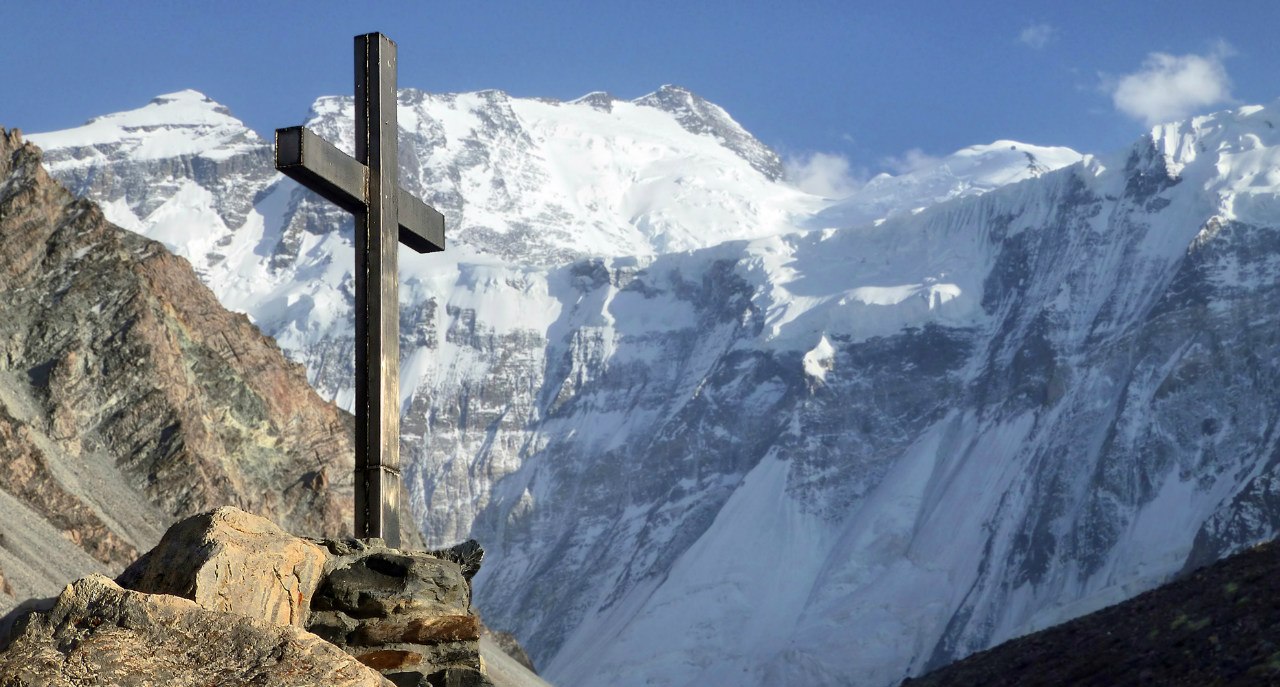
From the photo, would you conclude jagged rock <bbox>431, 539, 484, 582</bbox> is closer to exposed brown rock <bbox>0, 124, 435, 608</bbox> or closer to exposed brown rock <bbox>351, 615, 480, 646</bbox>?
exposed brown rock <bbox>351, 615, 480, 646</bbox>

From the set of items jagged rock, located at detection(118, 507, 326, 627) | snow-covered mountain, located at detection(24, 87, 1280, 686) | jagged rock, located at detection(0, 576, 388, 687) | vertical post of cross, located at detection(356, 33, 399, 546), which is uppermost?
snow-covered mountain, located at detection(24, 87, 1280, 686)

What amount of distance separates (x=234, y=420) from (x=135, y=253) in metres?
6.10

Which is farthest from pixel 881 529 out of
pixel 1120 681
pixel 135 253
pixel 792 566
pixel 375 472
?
pixel 375 472

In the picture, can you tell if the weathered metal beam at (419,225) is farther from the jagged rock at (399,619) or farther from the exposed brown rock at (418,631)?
the exposed brown rock at (418,631)

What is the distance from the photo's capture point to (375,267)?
316 inches

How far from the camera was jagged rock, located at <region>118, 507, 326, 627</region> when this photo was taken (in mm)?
5898

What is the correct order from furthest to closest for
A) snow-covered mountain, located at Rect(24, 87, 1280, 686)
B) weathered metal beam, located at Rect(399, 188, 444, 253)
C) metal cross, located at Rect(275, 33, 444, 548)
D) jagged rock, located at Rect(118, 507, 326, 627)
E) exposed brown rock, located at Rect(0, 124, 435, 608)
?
snow-covered mountain, located at Rect(24, 87, 1280, 686)
exposed brown rock, located at Rect(0, 124, 435, 608)
weathered metal beam, located at Rect(399, 188, 444, 253)
metal cross, located at Rect(275, 33, 444, 548)
jagged rock, located at Rect(118, 507, 326, 627)

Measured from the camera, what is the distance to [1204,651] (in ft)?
104

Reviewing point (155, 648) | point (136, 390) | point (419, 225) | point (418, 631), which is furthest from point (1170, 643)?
point (155, 648)

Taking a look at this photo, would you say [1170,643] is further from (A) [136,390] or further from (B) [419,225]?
(A) [136,390]

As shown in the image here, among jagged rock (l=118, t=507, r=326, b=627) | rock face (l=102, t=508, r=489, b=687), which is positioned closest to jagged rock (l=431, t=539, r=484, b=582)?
rock face (l=102, t=508, r=489, b=687)

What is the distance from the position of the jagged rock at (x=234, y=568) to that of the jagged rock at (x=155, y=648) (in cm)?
104

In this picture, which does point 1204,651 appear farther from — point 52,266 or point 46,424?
point 52,266

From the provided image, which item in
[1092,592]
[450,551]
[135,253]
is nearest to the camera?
[450,551]
